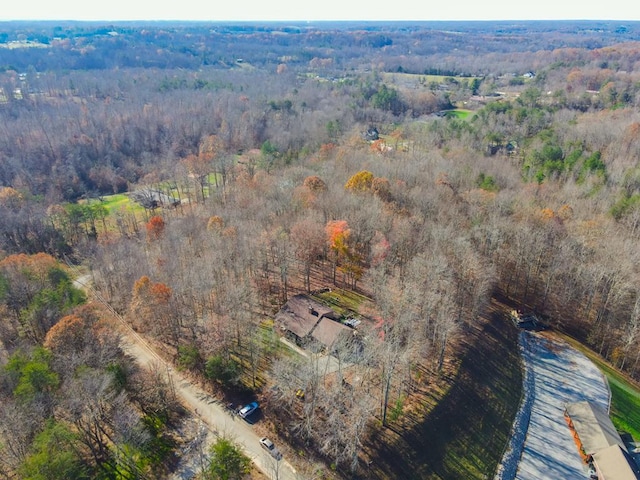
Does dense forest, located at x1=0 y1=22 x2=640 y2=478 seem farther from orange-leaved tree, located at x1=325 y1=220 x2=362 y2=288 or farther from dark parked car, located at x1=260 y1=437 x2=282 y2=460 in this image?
dark parked car, located at x1=260 y1=437 x2=282 y2=460

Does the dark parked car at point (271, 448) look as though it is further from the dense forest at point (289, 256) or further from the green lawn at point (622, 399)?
the green lawn at point (622, 399)

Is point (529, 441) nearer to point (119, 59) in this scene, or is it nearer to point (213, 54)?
point (119, 59)

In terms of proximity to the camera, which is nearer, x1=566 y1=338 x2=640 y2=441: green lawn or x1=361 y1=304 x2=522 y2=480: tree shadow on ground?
x1=361 y1=304 x2=522 y2=480: tree shadow on ground

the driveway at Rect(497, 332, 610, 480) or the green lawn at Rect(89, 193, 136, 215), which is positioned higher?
the driveway at Rect(497, 332, 610, 480)

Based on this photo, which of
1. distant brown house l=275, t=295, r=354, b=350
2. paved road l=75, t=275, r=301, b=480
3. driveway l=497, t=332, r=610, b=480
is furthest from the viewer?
distant brown house l=275, t=295, r=354, b=350

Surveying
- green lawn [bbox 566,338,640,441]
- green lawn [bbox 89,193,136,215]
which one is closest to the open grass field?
green lawn [bbox 89,193,136,215]

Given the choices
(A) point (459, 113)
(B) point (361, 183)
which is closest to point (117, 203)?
(B) point (361, 183)

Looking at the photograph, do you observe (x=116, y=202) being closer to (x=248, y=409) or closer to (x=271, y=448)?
(x=248, y=409)

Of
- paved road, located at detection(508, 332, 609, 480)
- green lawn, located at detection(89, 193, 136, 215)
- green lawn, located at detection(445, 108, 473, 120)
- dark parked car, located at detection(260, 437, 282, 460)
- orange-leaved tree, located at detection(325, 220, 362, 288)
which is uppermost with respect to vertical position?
green lawn, located at detection(445, 108, 473, 120)
